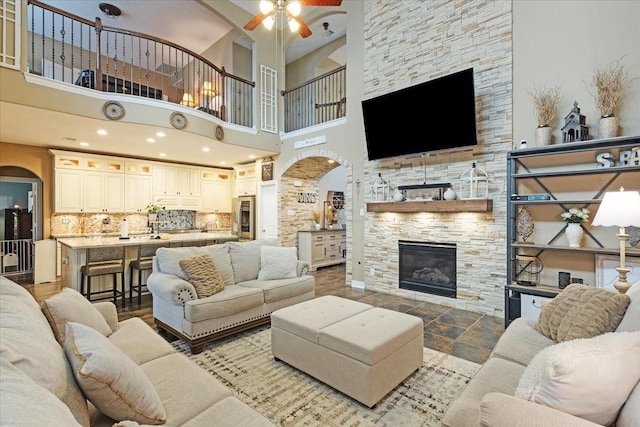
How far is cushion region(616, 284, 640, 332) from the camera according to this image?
157 cm

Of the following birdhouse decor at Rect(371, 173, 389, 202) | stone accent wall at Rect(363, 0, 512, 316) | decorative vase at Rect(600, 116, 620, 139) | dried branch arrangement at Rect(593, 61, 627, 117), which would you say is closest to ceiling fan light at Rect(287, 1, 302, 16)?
stone accent wall at Rect(363, 0, 512, 316)

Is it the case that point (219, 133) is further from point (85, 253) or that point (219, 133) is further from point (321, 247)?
point (321, 247)

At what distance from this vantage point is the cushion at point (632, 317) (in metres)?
1.57

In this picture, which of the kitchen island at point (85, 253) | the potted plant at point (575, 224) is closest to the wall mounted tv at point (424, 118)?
the potted plant at point (575, 224)

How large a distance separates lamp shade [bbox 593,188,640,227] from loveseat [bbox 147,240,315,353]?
2.97 meters

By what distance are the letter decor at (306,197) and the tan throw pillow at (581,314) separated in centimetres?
576

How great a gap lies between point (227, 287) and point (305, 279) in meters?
0.96

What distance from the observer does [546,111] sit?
11.8 feet

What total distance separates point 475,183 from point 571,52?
1786 millimetres

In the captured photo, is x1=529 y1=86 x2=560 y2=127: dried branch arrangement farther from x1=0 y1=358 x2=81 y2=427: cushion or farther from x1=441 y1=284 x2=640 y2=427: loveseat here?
x1=0 y1=358 x2=81 y2=427: cushion

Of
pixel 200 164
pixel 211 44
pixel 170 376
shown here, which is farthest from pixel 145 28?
pixel 170 376

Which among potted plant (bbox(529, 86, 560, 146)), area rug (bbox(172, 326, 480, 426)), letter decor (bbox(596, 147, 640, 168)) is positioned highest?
potted plant (bbox(529, 86, 560, 146))

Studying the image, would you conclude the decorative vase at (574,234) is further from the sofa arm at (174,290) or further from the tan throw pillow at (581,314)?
the sofa arm at (174,290)

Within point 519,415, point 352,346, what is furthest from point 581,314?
point 352,346
